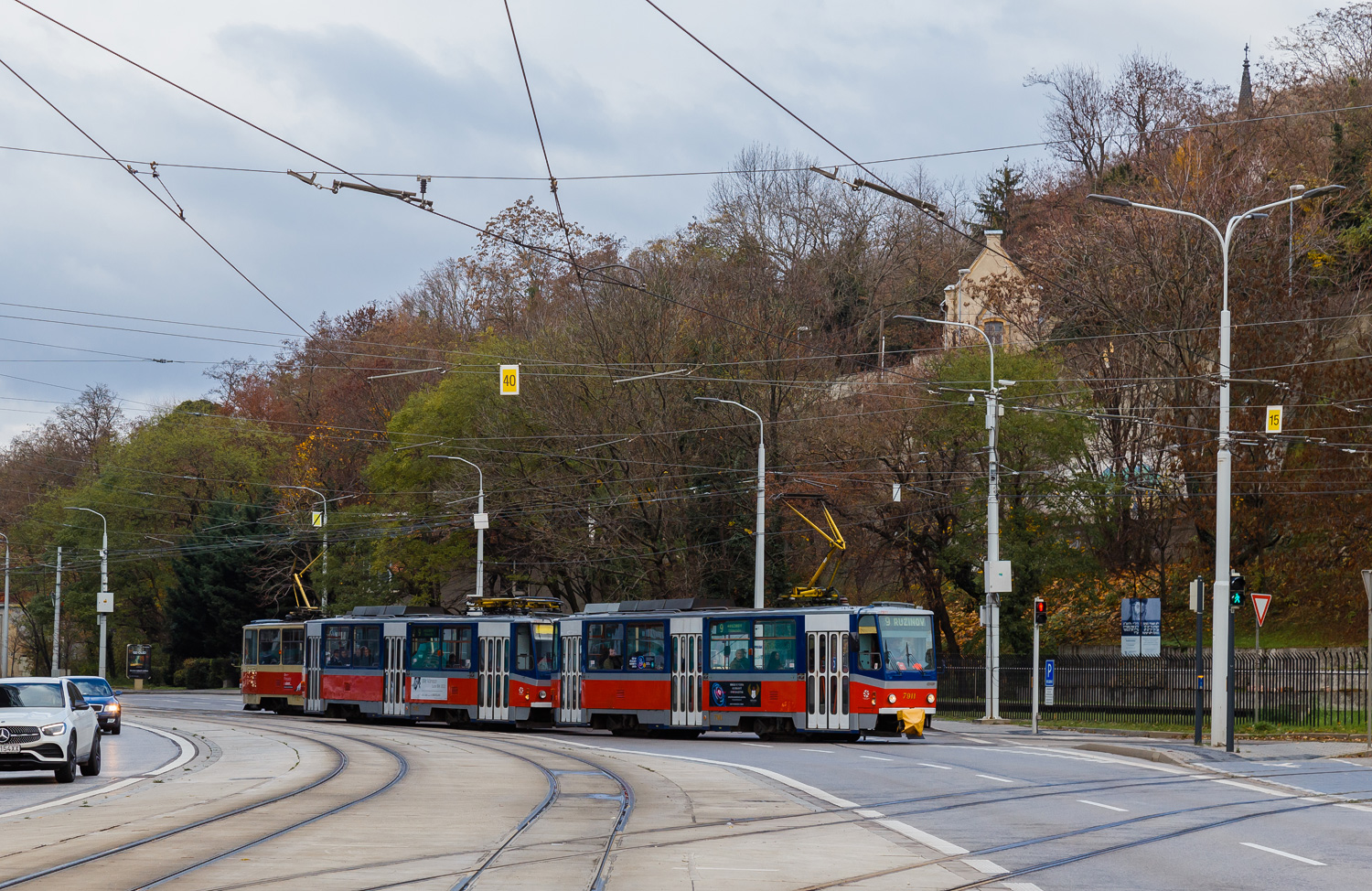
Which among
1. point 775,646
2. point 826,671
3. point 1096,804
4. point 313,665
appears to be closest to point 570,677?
point 775,646

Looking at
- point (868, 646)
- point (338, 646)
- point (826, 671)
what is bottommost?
point (338, 646)

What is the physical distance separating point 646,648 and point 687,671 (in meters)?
1.34

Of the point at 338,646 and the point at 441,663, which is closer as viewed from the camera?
the point at 441,663

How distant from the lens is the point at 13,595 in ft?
313

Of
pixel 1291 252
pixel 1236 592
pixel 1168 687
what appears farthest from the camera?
pixel 1291 252

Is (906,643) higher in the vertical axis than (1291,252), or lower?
lower

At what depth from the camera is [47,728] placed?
19906 mm

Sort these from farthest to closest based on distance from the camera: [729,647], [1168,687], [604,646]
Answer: [1168,687]
[604,646]
[729,647]

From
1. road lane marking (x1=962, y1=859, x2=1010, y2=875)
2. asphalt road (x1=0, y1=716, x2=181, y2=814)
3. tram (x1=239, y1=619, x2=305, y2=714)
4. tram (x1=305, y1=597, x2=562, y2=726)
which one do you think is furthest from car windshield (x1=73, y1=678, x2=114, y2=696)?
road lane marking (x1=962, y1=859, x2=1010, y2=875)

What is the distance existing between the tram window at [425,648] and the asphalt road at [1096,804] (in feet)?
27.2

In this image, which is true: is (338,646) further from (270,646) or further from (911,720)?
(911,720)

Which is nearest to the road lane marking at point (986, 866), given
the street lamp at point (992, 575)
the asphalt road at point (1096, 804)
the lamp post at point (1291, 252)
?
the asphalt road at point (1096, 804)

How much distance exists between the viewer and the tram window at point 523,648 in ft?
120

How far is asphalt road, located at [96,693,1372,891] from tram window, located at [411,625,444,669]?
27.2ft
